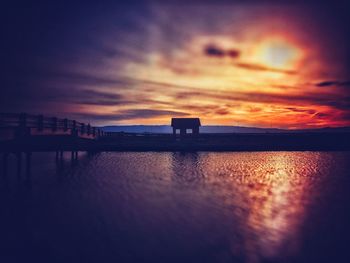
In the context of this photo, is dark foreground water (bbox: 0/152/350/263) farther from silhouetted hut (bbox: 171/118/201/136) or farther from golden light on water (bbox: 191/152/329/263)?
silhouetted hut (bbox: 171/118/201/136)

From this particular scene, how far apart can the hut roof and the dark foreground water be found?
31.4 meters

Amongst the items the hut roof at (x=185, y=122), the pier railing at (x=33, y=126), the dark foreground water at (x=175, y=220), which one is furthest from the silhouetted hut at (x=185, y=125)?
the dark foreground water at (x=175, y=220)

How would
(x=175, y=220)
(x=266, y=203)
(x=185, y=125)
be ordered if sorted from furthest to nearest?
1. (x=185, y=125)
2. (x=266, y=203)
3. (x=175, y=220)

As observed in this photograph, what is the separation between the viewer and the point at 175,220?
8609mm

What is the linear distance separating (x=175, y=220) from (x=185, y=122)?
38802mm

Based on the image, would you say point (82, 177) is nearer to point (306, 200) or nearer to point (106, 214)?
point (106, 214)

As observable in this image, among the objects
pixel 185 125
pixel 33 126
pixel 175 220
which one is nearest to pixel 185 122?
pixel 185 125

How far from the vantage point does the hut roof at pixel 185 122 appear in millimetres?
46719

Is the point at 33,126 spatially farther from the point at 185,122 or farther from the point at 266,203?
the point at 185,122

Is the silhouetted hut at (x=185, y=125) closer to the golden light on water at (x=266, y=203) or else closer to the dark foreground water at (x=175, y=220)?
the golden light on water at (x=266, y=203)

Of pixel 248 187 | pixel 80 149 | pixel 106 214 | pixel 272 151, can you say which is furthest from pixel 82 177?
pixel 272 151

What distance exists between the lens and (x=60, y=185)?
44.5 ft

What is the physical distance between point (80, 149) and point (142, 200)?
2352 centimetres

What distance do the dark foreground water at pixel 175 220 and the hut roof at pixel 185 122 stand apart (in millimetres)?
31417
